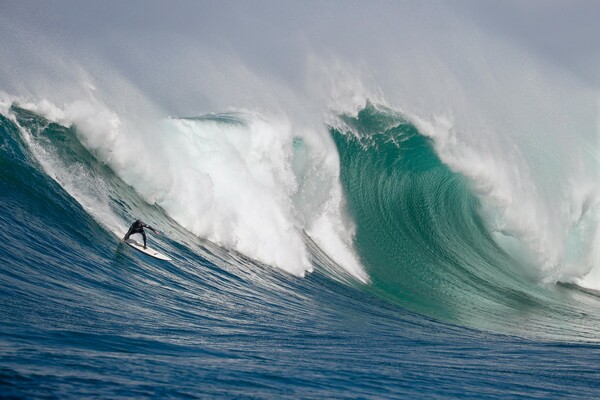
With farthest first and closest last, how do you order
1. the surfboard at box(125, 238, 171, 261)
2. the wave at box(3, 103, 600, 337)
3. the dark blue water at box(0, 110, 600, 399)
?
1. the wave at box(3, 103, 600, 337)
2. the surfboard at box(125, 238, 171, 261)
3. the dark blue water at box(0, 110, 600, 399)

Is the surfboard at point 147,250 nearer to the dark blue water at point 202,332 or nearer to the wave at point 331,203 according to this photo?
the dark blue water at point 202,332

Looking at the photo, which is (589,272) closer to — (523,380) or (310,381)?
(523,380)

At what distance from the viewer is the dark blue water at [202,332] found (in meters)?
4.86

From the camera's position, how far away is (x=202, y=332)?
22.5ft

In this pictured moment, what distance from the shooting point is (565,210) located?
19.4 meters

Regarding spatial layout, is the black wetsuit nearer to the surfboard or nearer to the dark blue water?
the surfboard

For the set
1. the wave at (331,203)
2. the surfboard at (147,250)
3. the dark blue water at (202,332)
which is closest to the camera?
the dark blue water at (202,332)

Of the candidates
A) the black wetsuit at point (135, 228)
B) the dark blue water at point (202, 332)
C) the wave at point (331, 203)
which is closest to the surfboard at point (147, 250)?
the black wetsuit at point (135, 228)

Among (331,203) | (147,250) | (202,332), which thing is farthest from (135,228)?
(331,203)

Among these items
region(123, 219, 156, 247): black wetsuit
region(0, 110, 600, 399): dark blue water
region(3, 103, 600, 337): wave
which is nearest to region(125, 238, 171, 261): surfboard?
region(123, 219, 156, 247): black wetsuit

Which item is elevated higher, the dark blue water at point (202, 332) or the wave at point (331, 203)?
the wave at point (331, 203)

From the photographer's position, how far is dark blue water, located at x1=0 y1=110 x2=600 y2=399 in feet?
16.0

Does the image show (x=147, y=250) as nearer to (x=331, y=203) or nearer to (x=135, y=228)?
(x=135, y=228)

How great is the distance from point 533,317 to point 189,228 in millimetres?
6508
